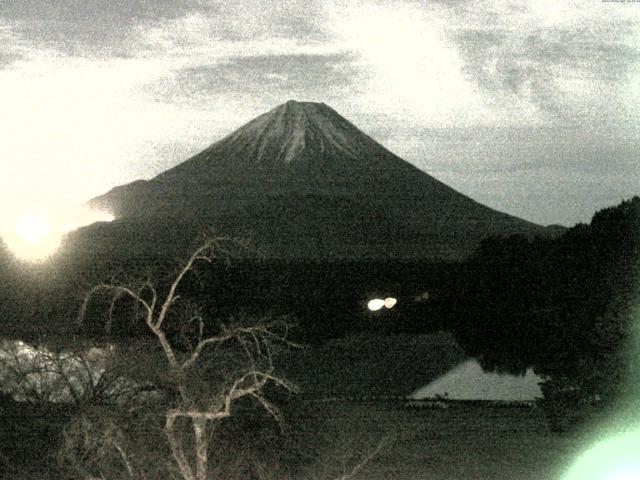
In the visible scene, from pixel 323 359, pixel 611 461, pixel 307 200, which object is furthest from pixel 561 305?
pixel 307 200

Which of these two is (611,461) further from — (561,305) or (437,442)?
(561,305)

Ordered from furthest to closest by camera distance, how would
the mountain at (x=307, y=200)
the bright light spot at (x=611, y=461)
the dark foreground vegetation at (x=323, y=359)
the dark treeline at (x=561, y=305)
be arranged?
the mountain at (x=307, y=200), the dark treeline at (x=561, y=305), the bright light spot at (x=611, y=461), the dark foreground vegetation at (x=323, y=359)

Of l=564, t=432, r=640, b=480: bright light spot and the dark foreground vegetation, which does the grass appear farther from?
l=564, t=432, r=640, b=480: bright light spot

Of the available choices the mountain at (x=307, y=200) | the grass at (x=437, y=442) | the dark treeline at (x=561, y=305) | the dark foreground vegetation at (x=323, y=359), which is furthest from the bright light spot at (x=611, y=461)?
the mountain at (x=307, y=200)

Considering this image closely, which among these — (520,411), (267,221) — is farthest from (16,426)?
(267,221)

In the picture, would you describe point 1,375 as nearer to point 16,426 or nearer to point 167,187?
point 16,426

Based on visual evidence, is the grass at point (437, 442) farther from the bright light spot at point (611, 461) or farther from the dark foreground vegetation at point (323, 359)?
the bright light spot at point (611, 461)
